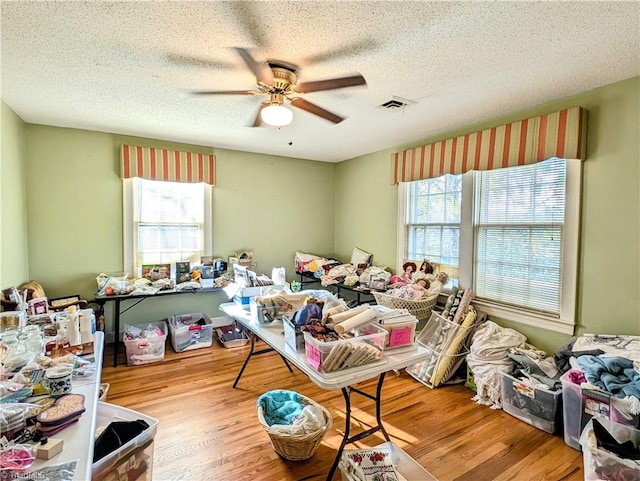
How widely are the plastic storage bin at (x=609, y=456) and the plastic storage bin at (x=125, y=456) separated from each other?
7.46 ft

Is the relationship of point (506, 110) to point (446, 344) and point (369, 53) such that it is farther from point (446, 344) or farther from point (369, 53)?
point (446, 344)

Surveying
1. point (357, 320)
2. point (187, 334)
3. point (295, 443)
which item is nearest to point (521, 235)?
point (357, 320)

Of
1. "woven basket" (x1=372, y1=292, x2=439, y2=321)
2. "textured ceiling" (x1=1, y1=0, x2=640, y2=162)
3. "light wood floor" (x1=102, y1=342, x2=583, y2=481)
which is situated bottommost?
"light wood floor" (x1=102, y1=342, x2=583, y2=481)

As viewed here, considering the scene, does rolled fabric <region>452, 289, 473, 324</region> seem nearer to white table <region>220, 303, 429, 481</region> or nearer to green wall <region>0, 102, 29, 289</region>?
white table <region>220, 303, 429, 481</region>

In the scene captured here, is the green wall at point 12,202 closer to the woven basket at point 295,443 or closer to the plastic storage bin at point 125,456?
the plastic storage bin at point 125,456

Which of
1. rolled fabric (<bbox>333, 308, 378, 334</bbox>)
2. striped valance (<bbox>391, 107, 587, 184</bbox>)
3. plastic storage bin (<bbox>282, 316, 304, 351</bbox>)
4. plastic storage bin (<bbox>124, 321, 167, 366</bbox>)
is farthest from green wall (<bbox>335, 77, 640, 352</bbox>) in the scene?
plastic storage bin (<bbox>124, 321, 167, 366</bbox>)

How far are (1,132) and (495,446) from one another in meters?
4.51

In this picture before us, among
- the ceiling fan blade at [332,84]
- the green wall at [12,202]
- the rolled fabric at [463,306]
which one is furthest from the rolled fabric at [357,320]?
the green wall at [12,202]

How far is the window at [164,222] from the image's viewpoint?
3.84m

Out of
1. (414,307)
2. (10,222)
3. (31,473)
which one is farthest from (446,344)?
(10,222)

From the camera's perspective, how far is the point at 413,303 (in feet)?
10.5

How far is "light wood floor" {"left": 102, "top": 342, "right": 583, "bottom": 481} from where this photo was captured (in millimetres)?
1950

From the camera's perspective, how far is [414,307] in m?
3.24

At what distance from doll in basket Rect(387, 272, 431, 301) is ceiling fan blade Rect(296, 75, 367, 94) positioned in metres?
2.20
